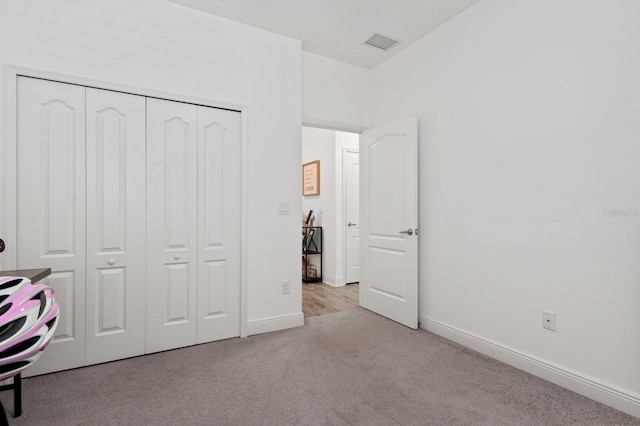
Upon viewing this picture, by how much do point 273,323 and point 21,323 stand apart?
6.84ft

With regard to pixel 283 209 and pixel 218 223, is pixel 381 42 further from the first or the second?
pixel 218 223

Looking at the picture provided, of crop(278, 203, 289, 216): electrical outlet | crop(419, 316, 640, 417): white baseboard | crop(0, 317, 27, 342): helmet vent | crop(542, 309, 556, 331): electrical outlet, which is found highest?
crop(278, 203, 289, 216): electrical outlet

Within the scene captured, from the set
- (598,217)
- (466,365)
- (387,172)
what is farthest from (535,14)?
(466,365)

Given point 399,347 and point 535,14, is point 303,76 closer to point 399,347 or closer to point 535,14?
point 535,14

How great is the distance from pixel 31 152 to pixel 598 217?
3578 mm

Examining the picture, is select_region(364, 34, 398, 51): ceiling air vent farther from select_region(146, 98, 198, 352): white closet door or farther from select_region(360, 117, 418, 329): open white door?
select_region(146, 98, 198, 352): white closet door

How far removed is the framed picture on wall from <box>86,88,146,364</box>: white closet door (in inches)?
121

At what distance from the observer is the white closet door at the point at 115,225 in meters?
2.36

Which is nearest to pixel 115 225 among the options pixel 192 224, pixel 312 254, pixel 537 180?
pixel 192 224

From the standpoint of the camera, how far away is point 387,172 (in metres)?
3.40

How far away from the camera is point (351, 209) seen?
4.94 metres

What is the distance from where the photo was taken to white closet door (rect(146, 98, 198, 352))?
2.55 meters

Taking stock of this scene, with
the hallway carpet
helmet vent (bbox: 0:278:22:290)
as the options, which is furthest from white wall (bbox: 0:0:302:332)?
helmet vent (bbox: 0:278:22:290)

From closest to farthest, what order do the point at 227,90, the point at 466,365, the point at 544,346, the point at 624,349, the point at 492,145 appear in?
the point at 624,349
the point at 544,346
the point at 466,365
the point at 492,145
the point at 227,90
